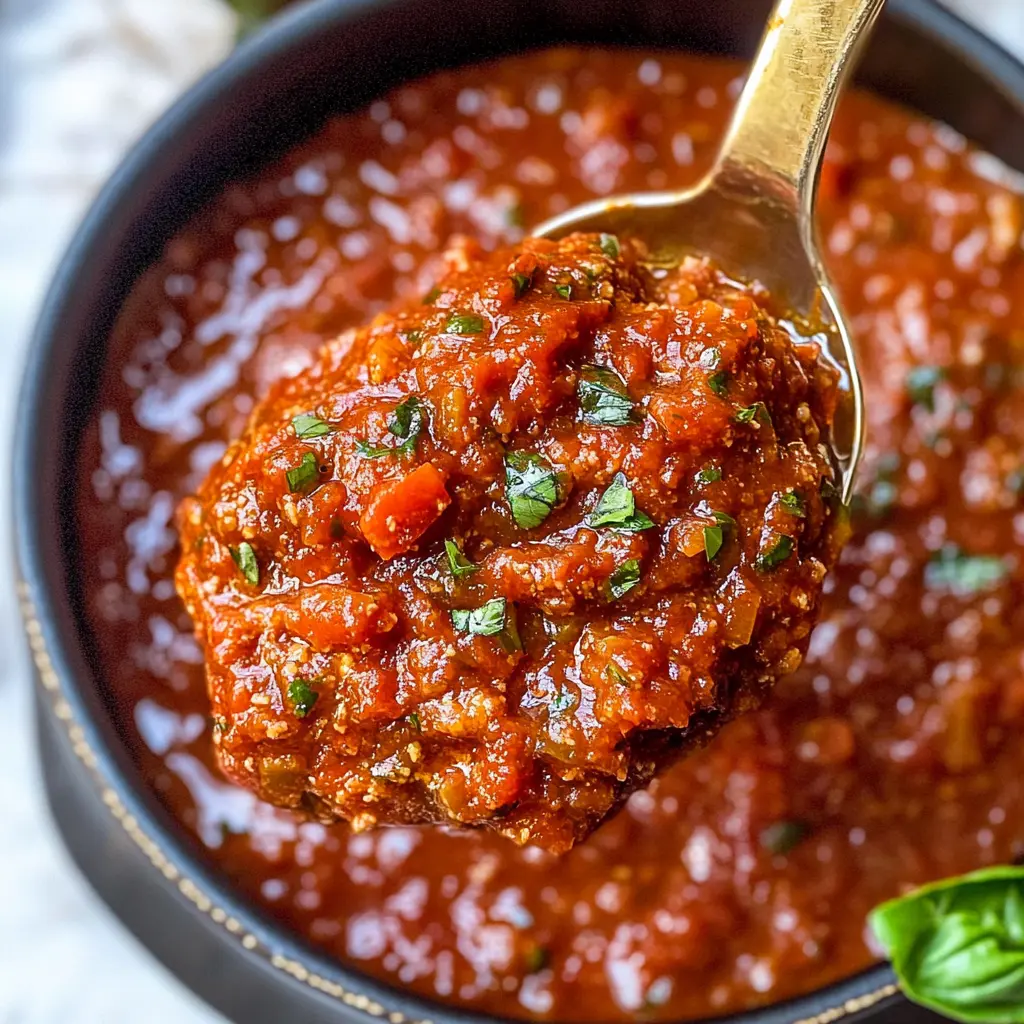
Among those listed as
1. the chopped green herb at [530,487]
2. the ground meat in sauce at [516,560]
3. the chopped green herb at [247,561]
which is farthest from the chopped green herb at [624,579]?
the chopped green herb at [247,561]

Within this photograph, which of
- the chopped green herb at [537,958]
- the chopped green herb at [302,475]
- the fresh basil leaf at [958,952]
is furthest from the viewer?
the chopped green herb at [537,958]

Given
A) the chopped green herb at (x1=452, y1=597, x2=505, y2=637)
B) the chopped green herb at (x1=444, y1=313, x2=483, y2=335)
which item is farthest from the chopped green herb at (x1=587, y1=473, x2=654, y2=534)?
the chopped green herb at (x1=444, y1=313, x2=483, y2=335)

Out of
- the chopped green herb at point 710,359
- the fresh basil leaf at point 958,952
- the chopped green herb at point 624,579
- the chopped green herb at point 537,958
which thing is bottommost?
the chopped green herb at point 537,958

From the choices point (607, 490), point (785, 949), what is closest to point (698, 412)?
point (607, 490)

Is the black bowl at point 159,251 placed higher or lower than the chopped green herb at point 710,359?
lower

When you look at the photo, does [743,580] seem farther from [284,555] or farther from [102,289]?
[102,289]

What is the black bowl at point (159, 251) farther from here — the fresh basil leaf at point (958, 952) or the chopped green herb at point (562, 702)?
the chopped green herb at point (562, 702)

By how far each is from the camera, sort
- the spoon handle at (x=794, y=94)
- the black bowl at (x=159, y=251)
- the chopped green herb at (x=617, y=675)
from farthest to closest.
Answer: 1. the black bowl at (x=159, y=251)
2. the spoon handle at (x=794, y=94)
3. the chopped green herb at (x=617, y=675)

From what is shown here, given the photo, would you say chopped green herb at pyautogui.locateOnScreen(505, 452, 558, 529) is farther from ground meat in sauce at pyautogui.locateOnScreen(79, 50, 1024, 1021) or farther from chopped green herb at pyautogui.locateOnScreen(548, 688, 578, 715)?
ground meat in sauce at pyautogui.locateOnScreen(79, 50, 1024, 1021)
